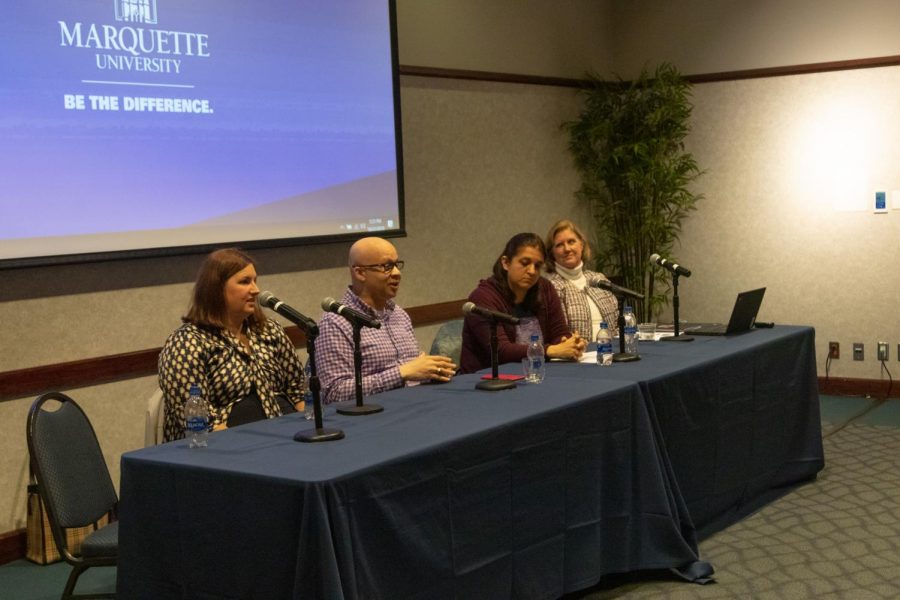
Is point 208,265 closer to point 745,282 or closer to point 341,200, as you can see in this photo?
point 341,200

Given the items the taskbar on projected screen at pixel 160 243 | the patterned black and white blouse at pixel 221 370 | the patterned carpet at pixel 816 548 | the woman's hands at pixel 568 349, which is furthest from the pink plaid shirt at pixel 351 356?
the taskbar on projected screen at pixel 160 243

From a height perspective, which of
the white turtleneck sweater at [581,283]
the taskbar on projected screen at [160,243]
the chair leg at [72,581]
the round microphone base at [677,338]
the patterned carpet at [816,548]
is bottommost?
the patterned carpet at [816,548]

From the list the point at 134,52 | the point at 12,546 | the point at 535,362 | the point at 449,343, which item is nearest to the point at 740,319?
the point at 449,343

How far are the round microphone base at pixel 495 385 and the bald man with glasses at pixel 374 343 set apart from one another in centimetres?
16

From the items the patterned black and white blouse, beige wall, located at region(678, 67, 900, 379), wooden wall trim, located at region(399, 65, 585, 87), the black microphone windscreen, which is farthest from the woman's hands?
beige wall, located at region(678, 67, 900, 379)

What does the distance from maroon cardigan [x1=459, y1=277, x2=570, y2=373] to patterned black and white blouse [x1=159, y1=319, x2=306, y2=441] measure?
2.56 feet

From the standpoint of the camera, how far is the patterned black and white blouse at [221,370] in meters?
3.51

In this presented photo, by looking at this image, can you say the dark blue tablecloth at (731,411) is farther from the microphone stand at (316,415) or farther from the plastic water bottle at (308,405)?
the microphone stand at (316,415)

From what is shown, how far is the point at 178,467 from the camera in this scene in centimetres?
275

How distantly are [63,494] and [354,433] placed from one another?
3.07 feet

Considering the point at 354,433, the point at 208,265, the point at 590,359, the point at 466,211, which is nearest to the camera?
the point at 354,433

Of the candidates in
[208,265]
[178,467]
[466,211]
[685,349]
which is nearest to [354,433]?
[178,467]

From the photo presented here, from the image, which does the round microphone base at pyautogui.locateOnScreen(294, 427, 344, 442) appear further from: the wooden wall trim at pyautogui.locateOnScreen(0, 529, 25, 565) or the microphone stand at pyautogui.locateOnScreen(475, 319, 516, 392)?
the wooden wall trim at pyautogui.locateOnScreen(0, 529, 25, 565)

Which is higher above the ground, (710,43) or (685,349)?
(710,43)
